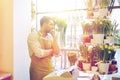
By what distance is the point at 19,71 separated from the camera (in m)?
2.46

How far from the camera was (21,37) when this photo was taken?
2.47 meters

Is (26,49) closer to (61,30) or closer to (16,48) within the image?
(16,48)

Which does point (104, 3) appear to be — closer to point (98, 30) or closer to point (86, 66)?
point (98, 30)

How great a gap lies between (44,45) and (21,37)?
33cm

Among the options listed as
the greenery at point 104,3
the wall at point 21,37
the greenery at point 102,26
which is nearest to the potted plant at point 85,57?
the greenery at point 102,26

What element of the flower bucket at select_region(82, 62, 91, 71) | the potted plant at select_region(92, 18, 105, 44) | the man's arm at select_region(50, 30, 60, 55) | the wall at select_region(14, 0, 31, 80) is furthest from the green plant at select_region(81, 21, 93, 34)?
the wall at select_region(14, 0, 31, 80)

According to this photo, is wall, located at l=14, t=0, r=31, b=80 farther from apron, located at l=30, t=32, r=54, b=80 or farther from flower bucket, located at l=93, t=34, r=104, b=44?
flower bucket, located at l=93, t=34, r=104, b=44

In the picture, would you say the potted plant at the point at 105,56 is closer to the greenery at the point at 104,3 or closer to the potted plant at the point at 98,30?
Result: the potted plant at the point at 98,30

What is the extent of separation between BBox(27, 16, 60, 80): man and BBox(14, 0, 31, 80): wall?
102 millimetres

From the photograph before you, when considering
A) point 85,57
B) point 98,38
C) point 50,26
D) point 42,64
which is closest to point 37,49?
point 42,64

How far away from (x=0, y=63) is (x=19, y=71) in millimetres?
286

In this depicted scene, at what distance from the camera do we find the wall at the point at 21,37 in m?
2.39

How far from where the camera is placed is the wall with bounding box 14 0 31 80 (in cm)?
239

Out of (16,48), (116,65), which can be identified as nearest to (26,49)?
(16,48)
